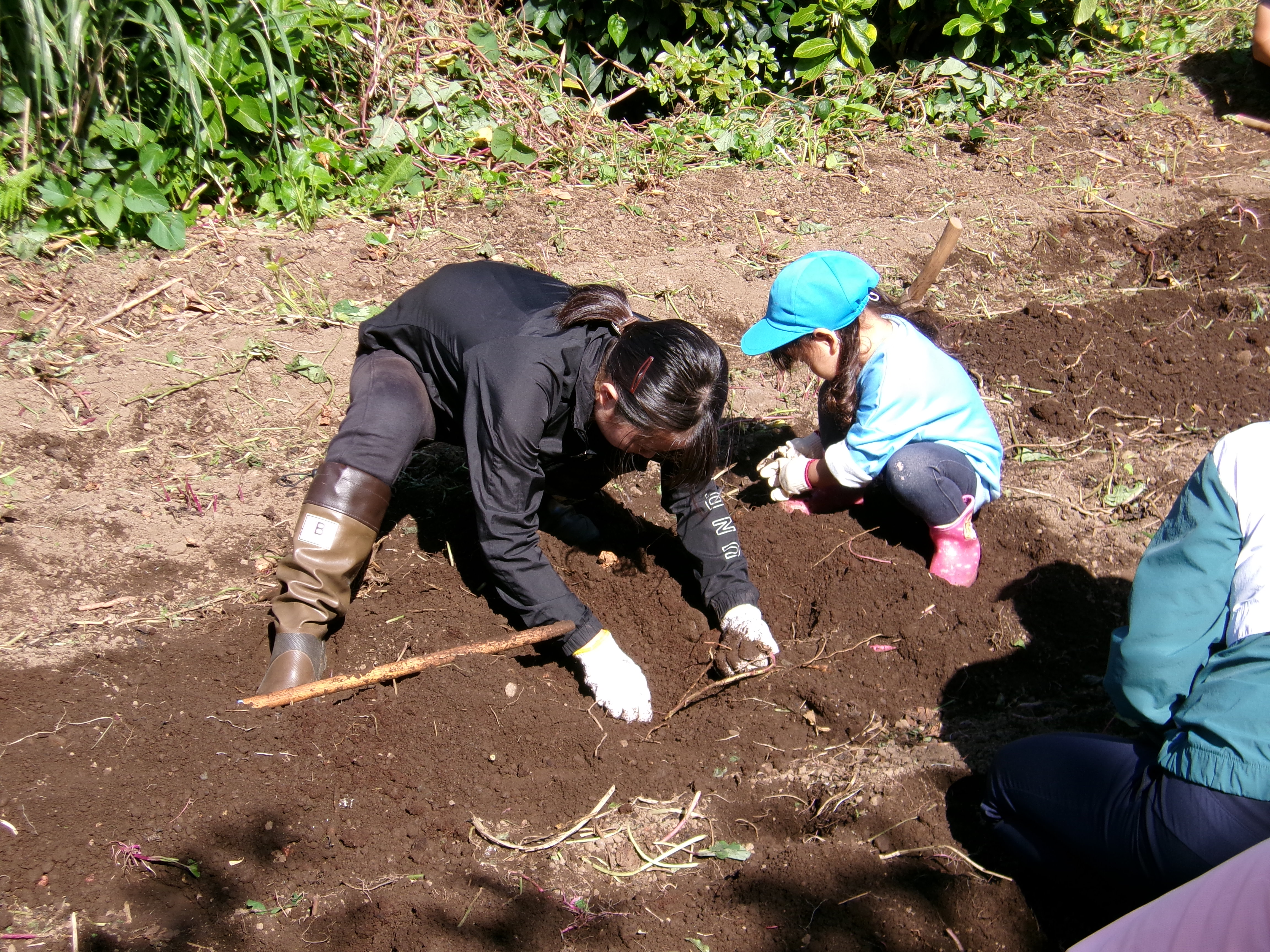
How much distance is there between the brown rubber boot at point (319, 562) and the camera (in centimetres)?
250

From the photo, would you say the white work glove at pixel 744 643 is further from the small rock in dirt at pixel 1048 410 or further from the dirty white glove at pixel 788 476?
the small rock in dirt at pixel 1048 410

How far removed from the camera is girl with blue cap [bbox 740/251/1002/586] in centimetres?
274

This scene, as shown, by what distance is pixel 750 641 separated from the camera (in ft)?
8.68

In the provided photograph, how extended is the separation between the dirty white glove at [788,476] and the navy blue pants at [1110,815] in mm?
1249

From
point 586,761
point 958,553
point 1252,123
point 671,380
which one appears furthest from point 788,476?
point 1252,123

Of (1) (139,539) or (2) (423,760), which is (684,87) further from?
(2) (423,760)

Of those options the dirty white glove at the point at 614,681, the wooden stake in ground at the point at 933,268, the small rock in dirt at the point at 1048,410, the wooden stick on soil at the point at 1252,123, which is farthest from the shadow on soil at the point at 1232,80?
the dirty white glove at the point at 614,681

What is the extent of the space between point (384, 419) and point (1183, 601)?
2078 millimetres

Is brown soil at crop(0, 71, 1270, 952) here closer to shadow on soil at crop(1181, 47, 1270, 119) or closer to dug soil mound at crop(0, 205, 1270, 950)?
dug soil mound at crop(0, 205, 1270, 950)

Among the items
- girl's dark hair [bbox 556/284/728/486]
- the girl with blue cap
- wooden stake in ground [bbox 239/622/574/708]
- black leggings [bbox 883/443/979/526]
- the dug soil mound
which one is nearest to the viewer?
the dug soil mound

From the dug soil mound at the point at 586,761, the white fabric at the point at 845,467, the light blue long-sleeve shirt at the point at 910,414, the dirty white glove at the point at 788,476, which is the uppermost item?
the light blue long-sleeve shirt at the point at 910,414

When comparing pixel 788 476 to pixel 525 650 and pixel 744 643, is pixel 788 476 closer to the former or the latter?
pixel 744 643

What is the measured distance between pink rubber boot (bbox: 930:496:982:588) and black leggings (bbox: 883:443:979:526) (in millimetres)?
42

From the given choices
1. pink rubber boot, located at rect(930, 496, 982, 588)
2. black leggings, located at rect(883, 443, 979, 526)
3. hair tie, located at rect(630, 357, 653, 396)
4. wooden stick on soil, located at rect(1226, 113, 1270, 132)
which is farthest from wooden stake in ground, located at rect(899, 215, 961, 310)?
wooden stick on soil, located at rect(1226, 113, 1270, 132)
